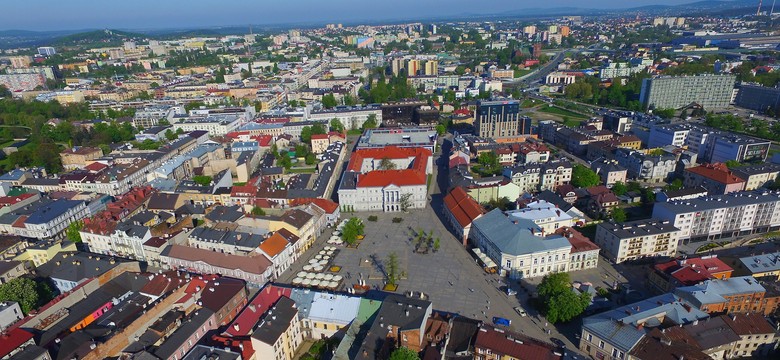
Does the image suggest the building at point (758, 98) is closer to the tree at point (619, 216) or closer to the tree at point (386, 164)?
the tree at point (619, 216)

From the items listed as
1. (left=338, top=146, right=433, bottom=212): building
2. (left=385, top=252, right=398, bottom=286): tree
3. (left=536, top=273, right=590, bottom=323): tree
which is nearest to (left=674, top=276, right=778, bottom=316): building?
(left=536, top=273, right=590, bottom=323): tree

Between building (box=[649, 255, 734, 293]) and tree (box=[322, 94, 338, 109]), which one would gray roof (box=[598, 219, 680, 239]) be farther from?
tree (box=[322, 94, 338, 109])

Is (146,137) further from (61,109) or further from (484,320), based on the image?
(484,320)

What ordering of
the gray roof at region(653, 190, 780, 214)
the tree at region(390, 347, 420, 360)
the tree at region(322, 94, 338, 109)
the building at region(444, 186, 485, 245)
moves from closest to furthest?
the tree at region(390, 347, 420, 360)
the gray roof at region(653, 190, 780, 214)
the building at region(444, 186, 485, 245)
the tree at region(322, 94, 338, 109)

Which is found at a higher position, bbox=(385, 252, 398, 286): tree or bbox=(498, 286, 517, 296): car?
bbox=(385, 252, 398, 286): tree

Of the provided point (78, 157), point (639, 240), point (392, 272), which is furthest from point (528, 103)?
point (78, 157)

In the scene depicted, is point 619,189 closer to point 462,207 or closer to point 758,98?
point 462,207

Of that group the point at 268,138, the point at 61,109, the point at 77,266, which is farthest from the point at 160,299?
the point at 61,109
